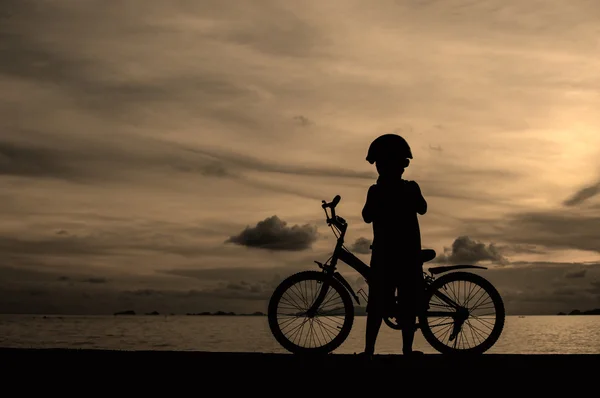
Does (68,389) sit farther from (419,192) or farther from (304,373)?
(419,192)

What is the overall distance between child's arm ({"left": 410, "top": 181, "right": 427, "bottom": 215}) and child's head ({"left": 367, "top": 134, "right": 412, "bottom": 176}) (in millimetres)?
255

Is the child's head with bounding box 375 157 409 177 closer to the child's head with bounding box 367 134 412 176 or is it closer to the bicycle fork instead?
the child's head with bounding box 367 134 412 176

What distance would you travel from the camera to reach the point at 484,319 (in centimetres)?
1030

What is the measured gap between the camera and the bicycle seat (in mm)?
9523

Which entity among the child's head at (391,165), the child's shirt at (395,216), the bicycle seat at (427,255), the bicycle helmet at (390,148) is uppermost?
the bicycle helmet at (390,148)

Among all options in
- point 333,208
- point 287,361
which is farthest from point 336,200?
point 287,361

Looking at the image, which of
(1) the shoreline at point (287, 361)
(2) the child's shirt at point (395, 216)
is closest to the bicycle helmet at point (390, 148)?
(2) the child's shirt at point (395, 216)

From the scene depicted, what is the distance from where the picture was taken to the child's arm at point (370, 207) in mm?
8992

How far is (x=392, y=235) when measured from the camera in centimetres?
906

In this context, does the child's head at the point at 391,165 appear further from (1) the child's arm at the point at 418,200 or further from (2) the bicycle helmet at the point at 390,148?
(1) the child's arm at the point at 418,200

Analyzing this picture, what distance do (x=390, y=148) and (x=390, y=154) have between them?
75 mm

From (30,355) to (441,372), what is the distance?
503 centimetres

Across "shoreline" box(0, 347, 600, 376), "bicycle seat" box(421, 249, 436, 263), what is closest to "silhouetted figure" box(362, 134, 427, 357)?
"bicycle seat" box(421, 249, 436, 263)

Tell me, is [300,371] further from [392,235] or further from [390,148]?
[390,148]
